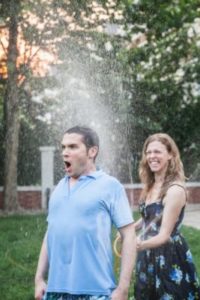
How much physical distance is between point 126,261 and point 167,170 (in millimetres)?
954

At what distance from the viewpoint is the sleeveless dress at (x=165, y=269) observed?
12.1 ft

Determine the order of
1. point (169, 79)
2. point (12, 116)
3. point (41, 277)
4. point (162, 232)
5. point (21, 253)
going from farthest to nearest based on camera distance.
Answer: point (169, 79), point (12, 116), point (21, 253), point (162, 232), point (41, 277)

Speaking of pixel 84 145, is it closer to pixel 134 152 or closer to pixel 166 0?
pixel 166 0

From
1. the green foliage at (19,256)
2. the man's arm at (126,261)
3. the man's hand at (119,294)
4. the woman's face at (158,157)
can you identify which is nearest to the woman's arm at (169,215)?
the woman's face at (158,157)

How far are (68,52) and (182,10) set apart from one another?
3738mm

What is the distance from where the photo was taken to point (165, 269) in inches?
146

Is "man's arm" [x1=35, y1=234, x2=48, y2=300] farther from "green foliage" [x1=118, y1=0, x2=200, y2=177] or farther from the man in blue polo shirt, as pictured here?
"green foliage" [x1=118, y1=0, x2=200, y2=177]

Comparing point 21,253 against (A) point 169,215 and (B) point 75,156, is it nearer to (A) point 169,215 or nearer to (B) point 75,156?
(A) point 169,215

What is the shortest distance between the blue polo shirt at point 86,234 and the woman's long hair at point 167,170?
0.74m

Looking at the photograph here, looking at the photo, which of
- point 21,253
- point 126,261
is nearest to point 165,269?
point 126,261

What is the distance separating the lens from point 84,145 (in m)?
3.07

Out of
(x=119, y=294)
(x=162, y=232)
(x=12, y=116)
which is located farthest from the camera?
(x=12, y=116)

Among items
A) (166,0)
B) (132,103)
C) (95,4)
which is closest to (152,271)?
(95,4)

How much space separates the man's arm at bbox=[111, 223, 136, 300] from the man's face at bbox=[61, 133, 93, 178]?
1.13 feet
